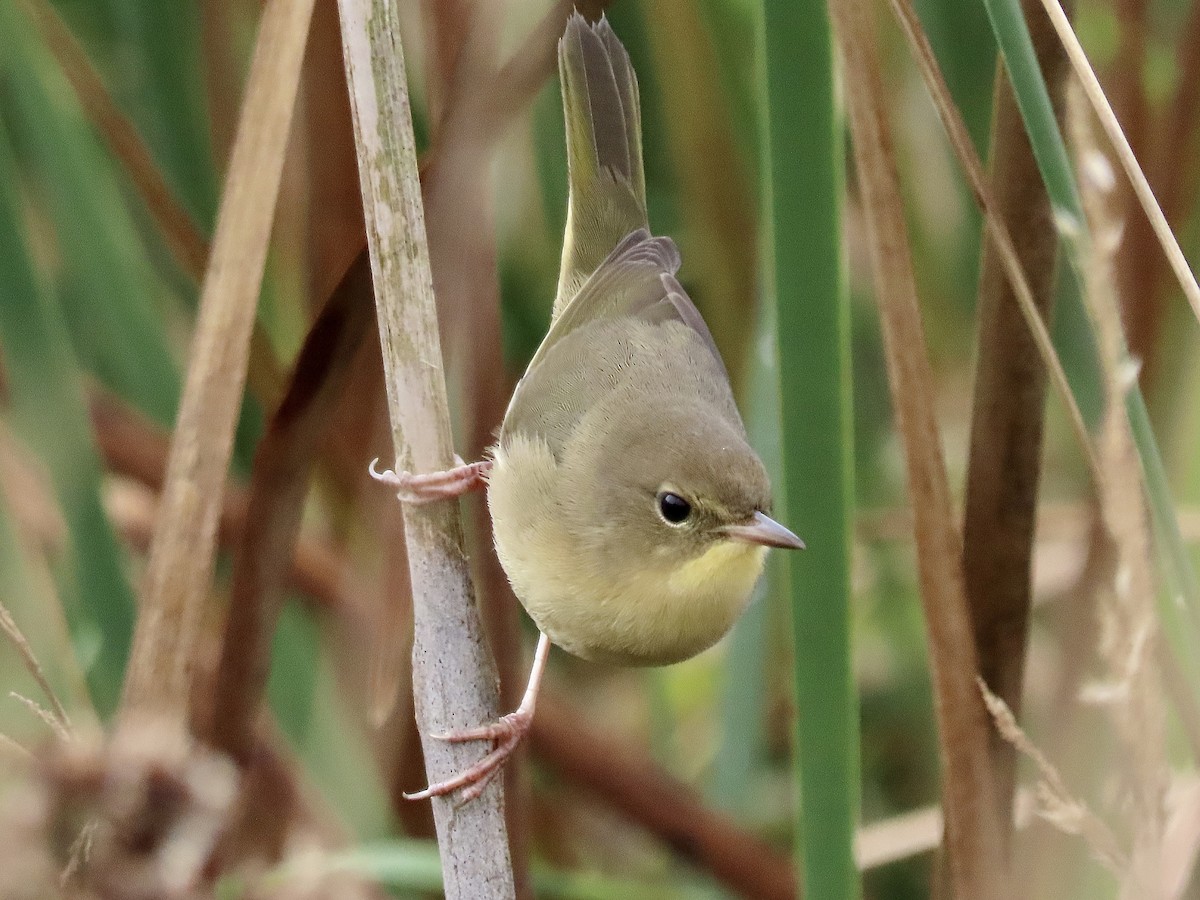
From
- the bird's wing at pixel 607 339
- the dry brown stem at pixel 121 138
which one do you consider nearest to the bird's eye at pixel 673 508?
the bird's wing at pixel 607 339

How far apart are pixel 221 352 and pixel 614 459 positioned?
1.74 ft

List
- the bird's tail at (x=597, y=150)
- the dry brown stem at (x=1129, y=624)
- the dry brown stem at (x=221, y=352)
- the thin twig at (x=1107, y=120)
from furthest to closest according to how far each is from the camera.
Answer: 1. the bird's tail at (x=597, y=150)
2. the dry brown stem at (x=221, y=352)
3. the thin twig at (x=1107, y=120)
4. the dry brown stem at (x=1129, y=624)

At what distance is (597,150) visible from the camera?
1796 mm

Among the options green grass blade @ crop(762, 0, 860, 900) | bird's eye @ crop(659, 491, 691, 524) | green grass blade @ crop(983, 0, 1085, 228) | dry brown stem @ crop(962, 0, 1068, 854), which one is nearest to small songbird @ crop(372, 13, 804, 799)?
bird's eye @ crop(659, 491, 691, 524)

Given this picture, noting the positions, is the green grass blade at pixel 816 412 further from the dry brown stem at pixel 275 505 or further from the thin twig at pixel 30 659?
the thin twig at pixel 30 659

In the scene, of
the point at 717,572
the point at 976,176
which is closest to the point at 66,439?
the point at 717,572

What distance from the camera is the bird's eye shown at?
5.07 feet

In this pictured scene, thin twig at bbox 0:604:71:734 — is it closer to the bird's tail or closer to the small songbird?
the small songbird

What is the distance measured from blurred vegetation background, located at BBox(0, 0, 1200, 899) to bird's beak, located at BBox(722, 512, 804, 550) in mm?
330

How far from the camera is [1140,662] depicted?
3.11 ft

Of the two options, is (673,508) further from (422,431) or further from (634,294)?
(634,294)

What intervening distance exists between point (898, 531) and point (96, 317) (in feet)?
4.28

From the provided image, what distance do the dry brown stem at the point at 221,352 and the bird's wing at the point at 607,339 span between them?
0.53 m

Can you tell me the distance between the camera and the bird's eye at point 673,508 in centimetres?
154
